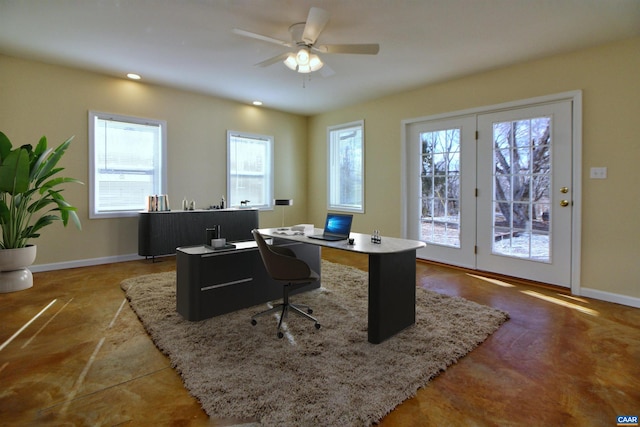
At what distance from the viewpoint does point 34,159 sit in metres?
3.62

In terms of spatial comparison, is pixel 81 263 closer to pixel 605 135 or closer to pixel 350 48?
pixel 350 48

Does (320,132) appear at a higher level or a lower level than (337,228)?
higher

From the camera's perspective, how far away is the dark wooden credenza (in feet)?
15.7

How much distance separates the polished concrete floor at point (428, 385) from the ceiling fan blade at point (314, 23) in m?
2.44

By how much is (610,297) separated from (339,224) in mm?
2993

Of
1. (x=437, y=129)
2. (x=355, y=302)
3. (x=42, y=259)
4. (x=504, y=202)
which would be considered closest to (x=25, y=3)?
(x=42, y=259)

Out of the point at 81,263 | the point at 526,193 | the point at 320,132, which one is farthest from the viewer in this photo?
the point at 320,132

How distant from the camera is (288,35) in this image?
3432 mm

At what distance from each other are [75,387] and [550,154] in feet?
15.7

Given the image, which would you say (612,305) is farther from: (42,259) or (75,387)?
(42,259)

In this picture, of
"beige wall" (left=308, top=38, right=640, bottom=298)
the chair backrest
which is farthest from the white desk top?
"beige wall" (left=308, top=38, right=640, bottom=298)

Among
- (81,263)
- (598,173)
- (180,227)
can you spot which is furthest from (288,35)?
(81,263)

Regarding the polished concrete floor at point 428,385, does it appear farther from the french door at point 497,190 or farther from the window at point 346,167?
the window at point 346,167

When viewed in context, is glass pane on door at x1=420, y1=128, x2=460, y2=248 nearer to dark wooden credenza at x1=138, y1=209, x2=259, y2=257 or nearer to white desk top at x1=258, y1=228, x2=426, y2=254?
white desk top at x1=258, y1=228, x2=426, y2=254
